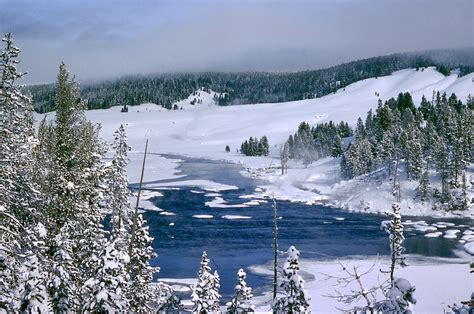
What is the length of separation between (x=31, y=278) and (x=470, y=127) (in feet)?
289

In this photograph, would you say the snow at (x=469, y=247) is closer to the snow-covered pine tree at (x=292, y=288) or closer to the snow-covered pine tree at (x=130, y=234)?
the snow-covered pine tree at (x=130, y=234)

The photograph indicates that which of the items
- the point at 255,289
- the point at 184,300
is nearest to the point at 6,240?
the point at 184,300

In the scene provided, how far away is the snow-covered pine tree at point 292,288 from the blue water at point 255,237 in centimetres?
2317

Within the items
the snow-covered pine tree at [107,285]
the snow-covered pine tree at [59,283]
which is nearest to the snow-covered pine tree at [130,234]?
the snow-covered pine tree at [59,283]

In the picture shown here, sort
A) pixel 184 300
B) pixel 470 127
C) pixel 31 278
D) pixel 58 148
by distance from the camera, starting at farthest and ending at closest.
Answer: pixel 470 127 < pixel 184 300 < pixel 58 148 < pixel 31 278

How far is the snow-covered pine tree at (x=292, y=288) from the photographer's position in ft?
42.6

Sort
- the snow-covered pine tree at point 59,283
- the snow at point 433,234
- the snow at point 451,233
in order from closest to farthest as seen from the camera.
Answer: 1. the snow-covered pine tree at point 59,283
2. the snow at point 451,233
3. the snow at point 433,234

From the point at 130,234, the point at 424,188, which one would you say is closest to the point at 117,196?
the point at 130,234

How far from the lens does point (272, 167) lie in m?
135

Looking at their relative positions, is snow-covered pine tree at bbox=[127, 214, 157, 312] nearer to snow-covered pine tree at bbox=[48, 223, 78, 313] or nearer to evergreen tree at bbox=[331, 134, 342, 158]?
snow-covered pine tree at bbox=[48, 223, 78, 313]

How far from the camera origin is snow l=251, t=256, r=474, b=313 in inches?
1315

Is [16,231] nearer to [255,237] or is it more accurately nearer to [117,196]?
[117,196]

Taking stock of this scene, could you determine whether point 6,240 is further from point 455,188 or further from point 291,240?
point 455,188

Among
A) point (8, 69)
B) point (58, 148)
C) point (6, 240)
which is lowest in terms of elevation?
point (6, 240)
